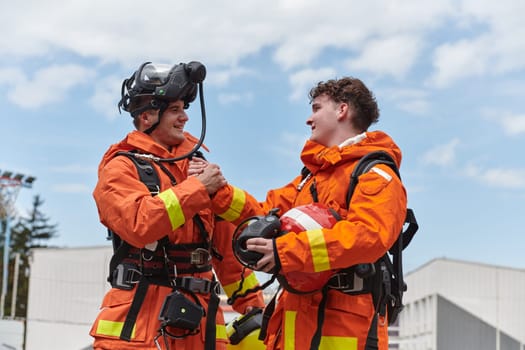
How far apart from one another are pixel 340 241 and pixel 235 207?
3.34 ft

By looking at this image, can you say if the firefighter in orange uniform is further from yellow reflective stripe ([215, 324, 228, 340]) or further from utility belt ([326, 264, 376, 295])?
utility belt ([326, 264, 376, 295])

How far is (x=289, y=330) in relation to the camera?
4152mm

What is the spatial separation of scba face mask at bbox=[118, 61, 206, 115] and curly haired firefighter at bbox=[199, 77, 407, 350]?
0.65 metres

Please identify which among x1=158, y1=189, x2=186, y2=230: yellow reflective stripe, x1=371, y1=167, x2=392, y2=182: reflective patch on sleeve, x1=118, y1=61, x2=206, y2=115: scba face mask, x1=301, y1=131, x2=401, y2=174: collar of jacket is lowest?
x1=158, y1=189, x2=186, y2=230: yellow reflective stripe

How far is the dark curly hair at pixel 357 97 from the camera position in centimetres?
442

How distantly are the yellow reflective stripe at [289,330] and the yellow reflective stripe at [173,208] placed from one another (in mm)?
762

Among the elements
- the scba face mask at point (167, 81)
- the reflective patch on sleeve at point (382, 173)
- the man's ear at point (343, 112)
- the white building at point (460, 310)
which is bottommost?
the white building at point (460, 310)

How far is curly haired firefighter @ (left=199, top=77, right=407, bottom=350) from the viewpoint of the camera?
380 cm

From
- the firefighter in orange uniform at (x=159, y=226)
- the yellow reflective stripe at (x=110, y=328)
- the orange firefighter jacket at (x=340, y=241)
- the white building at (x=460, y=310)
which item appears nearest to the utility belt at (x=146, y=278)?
the firefighter in orange uniform at (x=159, y=226)

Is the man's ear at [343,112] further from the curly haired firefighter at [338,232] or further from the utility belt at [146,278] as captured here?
the utility belt at [146,278]

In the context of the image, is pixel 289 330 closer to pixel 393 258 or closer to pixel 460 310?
pixel 393 258

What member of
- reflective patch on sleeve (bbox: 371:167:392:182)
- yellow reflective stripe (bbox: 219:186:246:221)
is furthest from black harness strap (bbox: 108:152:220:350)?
reflective patch on sleeve (bbox: 371:167:392:182)

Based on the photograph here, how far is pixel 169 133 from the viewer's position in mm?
4750

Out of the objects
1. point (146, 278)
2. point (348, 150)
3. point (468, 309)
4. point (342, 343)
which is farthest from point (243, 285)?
point (468, 309)
